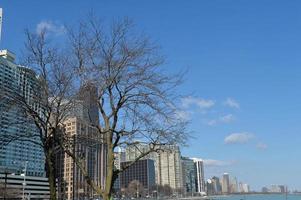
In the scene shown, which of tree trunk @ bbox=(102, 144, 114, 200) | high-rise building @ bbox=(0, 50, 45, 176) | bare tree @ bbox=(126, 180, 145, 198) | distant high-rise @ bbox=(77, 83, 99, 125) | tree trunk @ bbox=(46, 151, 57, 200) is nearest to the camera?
tree trunk @ bbox=(102, 144, 114, 200)

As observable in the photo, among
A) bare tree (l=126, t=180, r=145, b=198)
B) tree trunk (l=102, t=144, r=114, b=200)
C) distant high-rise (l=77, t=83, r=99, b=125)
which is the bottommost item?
bare tree (l=126, t=180, r=145, b=198)

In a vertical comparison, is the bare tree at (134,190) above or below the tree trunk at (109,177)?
below

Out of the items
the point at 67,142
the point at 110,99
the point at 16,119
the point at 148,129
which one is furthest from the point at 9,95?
the point at 148,129

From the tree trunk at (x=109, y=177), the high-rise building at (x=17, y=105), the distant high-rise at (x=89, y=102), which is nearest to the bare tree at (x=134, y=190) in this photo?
the high-rise building at (x=17, y=105)

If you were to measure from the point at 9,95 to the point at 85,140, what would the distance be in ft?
11.8

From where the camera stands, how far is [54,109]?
55.7 feet

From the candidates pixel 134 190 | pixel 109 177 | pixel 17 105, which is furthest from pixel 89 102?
pixel 134 190

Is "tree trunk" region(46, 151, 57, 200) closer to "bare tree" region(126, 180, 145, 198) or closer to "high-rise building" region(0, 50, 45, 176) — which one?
"high-rise building" region(0, 50, 45, 176)

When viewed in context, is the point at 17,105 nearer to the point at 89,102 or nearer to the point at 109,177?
the point at 89,102

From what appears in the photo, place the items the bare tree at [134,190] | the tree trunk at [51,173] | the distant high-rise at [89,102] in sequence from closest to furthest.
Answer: the distant high-rise at [89,102], the tree trunk at [51,173], the bare tree at [134,190]

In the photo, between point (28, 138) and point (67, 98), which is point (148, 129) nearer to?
point (67, 98)

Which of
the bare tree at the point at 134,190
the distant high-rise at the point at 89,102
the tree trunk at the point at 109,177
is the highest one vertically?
the distant high-rise at the point at 89,102

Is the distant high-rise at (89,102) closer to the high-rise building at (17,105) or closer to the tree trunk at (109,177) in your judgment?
the tree trunk at (109,177)

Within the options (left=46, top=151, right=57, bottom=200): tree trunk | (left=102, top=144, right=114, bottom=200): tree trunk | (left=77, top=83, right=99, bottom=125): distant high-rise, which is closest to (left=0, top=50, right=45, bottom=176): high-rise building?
(left=46, top=151, right=57, bottom=200): tree trunk
